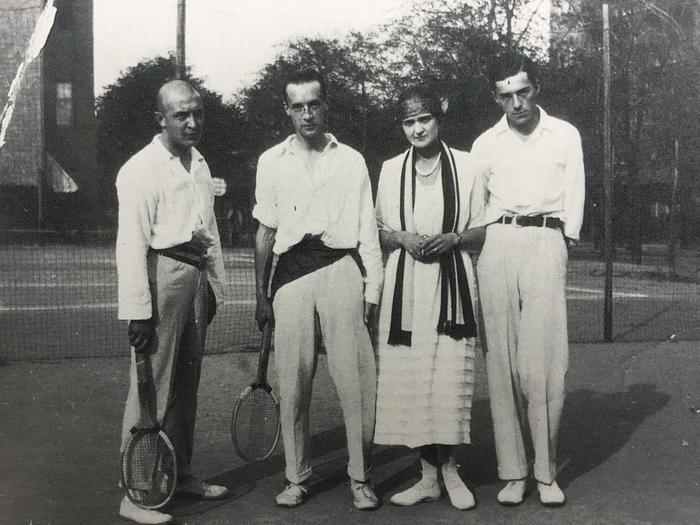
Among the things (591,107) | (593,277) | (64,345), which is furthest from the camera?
(591,107)

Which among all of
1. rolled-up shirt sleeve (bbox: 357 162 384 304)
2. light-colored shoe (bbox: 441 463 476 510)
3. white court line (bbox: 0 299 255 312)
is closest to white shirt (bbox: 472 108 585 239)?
rolled-up shirt sleeve (bbox: 357 162 384 304)

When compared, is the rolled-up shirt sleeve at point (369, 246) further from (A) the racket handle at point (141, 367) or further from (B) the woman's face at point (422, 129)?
(A) the racket handle at point (141, 367)

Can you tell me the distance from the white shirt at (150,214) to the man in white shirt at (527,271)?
1.60 m

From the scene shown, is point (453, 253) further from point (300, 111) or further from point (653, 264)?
point (653, 264)

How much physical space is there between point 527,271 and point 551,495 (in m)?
1.24

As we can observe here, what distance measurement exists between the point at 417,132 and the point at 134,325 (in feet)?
5.99

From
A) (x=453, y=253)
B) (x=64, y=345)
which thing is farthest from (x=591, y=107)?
(x=453, y=253)

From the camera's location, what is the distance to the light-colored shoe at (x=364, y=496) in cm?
461

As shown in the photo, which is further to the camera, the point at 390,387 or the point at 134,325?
the point at 390,387

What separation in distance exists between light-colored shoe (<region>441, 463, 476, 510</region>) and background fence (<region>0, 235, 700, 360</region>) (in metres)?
5.41

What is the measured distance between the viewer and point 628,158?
95.2 feet

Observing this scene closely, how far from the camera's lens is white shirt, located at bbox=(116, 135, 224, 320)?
14.2ft

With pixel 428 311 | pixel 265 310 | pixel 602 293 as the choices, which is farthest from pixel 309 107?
pixel 602 293

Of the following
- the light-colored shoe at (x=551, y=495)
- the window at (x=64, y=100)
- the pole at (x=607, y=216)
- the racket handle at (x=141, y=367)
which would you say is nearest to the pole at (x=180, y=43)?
the pole at (x=607, y=216)
